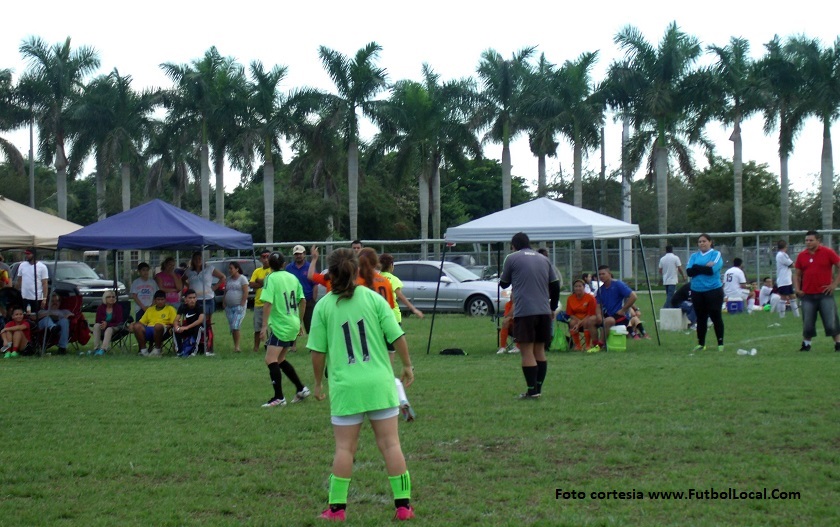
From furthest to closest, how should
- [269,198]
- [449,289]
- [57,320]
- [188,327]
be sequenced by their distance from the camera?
[269,198] → [449,289] → [57,320] → [188,327]

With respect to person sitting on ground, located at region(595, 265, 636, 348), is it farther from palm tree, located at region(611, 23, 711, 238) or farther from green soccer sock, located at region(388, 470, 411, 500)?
palm tree, located at region(611, 23, 711, 238)

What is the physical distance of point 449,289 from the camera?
2516 cm

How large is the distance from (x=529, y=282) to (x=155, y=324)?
29.2ft

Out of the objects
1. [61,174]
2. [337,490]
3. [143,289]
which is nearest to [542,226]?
[143,289]

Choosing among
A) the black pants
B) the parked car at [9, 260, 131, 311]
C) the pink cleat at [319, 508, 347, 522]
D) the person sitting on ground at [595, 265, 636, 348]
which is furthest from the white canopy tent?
the parked car at [9, 260, 131, 311]

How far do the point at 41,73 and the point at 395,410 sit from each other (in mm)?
47292

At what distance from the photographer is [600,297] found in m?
15.5

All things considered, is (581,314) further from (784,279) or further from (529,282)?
(784,279)

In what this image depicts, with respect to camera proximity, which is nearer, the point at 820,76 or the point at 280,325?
the point at 280,325

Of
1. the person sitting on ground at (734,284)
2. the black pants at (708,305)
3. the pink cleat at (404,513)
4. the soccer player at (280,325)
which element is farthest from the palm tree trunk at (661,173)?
the pink cleat at (404,513)

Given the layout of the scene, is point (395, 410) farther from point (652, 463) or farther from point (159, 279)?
point (159, 279)

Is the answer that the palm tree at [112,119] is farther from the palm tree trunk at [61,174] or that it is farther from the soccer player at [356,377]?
the soccer player at [356,377]

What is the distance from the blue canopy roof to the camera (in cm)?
1644

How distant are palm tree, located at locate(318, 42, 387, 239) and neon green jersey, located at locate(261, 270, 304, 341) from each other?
33727 millimetres
